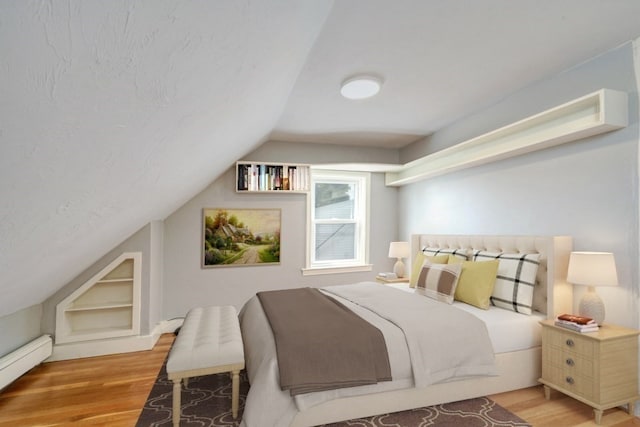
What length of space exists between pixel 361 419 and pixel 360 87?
2.36m

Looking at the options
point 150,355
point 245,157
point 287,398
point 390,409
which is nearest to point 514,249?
point 390,409

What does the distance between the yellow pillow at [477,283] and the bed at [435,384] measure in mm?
75

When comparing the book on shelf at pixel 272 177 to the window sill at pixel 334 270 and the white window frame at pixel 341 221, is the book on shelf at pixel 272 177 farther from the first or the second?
the window sill at pixel 334 270

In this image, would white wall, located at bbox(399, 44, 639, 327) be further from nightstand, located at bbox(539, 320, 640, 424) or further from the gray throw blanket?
the gray throw blanket

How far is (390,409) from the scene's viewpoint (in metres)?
2.04

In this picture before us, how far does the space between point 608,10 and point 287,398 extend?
2.79 m

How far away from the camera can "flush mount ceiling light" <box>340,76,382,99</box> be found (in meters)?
2.52

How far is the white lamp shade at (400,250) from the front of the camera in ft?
14.0

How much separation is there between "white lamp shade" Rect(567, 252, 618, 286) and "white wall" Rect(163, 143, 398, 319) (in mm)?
2770

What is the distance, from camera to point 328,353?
188 centimetres

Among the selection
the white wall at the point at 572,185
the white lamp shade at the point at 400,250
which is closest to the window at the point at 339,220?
the white lamp shade at the point at 400,250

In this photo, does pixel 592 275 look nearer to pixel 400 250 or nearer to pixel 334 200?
pixel 400 250

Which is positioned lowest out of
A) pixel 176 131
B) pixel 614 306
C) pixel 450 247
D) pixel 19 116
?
pixel 614 306

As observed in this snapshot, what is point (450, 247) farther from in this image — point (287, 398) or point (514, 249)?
point (287, 398)
